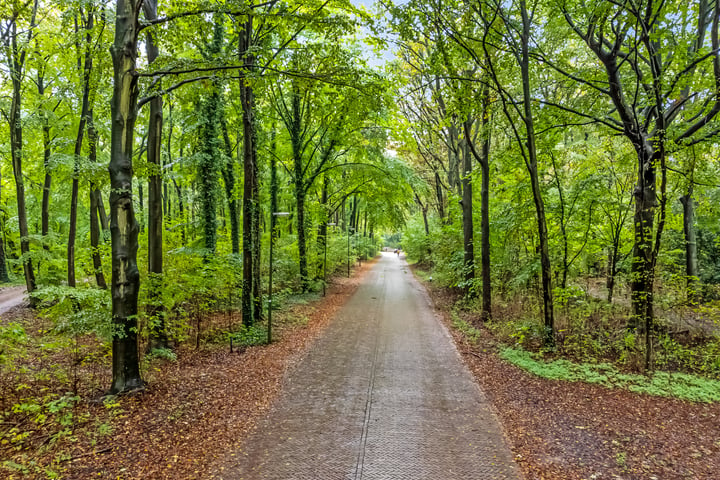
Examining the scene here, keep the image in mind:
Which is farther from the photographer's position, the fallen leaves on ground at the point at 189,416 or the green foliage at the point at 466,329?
the green foliage at the point at 466,329

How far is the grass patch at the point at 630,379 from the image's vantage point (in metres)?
5.49

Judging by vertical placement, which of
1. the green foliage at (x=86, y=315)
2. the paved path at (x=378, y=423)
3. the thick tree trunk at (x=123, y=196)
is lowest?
the paved path at (x=378, y=423)

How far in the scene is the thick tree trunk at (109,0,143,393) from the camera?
16.3ft

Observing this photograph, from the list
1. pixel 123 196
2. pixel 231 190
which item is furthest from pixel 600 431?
pixel 231 190

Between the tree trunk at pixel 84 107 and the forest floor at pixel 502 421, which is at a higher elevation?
the tree trunk at pixel 84 107

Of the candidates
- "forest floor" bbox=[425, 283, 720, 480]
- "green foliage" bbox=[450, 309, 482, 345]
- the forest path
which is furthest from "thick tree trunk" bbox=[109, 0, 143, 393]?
the forest path

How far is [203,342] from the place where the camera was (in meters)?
8.54

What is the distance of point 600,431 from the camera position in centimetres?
456

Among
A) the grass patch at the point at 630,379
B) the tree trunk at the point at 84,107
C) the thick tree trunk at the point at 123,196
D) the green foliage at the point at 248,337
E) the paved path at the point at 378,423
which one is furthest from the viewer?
the tree trunk at the point at 84,107

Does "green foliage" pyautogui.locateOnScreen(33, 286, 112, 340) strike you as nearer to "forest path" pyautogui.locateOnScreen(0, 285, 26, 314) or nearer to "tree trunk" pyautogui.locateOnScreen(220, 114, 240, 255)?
"tree trunk" pyautogui.locateOnScreen(220, 114, 240, 255)

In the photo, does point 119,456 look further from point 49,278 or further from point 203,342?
point 49,278

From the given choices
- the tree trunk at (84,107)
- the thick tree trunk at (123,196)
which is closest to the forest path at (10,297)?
the tree trunk at (84,107)

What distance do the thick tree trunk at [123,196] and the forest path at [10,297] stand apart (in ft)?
33.0

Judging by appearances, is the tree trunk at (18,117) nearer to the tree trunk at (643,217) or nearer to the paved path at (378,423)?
the paved path at (378,423)
